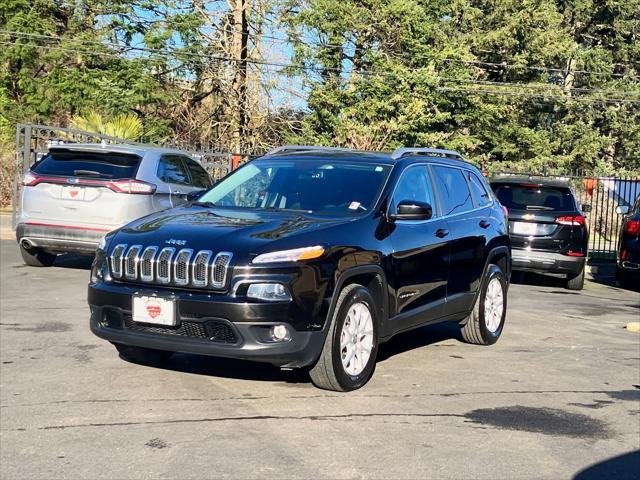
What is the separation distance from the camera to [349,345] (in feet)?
21.2

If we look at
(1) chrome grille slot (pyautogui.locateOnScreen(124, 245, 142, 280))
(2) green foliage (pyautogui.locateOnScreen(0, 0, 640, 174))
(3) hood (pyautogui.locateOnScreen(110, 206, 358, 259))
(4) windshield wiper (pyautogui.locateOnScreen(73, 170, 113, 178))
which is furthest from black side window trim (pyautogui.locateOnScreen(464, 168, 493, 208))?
(2) green foliage (pyautogui.locateOnScreen(0, 0, 640, 174))

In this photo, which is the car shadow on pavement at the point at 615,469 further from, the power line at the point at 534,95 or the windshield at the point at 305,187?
the power line at the point at 534,95

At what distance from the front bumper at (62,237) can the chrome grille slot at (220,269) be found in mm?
6155

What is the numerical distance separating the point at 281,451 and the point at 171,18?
31822 mm

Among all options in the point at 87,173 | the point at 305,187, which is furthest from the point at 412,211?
the point at 87,173

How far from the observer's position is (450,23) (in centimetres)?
4159

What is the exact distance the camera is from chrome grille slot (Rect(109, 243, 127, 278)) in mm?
6297

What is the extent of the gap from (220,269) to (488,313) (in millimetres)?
3707

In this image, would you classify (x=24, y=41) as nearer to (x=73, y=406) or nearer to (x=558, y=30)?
(x=558, y=30)

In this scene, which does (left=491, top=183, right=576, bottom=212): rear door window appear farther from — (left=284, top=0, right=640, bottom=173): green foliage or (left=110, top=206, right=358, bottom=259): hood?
(left=284, top=0, right=640, bottom=173): green foliage

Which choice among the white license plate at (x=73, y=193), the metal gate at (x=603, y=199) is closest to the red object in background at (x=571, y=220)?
the metal gate at (x=603, y=199)

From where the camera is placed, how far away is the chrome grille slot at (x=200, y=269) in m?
5.97

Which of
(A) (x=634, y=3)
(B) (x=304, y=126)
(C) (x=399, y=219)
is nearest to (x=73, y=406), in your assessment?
(C) (x=399, y=219)

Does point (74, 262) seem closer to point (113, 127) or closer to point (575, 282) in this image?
point (575, 282)
